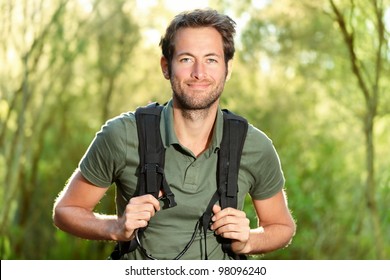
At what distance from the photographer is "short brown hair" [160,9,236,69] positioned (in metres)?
3.08

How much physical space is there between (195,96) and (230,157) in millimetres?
279

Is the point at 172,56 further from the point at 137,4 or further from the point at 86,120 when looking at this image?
the point at 86,120

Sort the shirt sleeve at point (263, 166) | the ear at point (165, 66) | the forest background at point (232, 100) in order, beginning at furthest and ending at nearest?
1. the forest background at point (232, 100)
2. the ear at point (165, 66)
3. the shirt sleeve at point (263, 166)

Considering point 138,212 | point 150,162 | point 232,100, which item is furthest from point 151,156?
point 232,100

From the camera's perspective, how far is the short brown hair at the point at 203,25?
10.1ft

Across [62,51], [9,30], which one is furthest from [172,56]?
[62,51]

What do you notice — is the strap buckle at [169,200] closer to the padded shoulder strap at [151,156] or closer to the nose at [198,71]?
the padded shoulder strap at [151,156]

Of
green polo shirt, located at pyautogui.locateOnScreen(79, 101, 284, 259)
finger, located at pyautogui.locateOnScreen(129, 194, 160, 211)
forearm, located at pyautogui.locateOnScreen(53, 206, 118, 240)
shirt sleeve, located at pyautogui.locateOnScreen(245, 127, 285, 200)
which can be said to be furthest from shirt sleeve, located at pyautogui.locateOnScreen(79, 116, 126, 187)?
shirt sleeve, located at pyautogui.locateOnScreen(245, 127, 285, 200)

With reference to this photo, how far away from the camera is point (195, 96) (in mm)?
3002

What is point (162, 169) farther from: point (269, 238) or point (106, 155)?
point (269, 238)

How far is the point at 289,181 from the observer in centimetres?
1148

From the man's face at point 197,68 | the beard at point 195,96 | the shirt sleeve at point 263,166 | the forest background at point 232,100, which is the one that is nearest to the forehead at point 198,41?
the man's face at point 197,68

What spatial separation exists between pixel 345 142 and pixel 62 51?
6.21 m

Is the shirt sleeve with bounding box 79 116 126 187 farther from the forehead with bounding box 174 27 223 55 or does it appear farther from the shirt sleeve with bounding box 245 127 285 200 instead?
the shirt sleeve with bounding box 245 127 285 200
